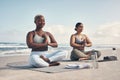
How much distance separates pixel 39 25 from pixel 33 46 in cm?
72

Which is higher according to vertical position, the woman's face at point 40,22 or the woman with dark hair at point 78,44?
the woman's face at point 40,22

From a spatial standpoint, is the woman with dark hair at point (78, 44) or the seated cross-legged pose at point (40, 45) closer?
the seated cross-legged pose at point (40, 45)

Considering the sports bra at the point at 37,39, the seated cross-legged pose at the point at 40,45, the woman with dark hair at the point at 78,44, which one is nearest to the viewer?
the seated cross-legged pose at the point at 40,45

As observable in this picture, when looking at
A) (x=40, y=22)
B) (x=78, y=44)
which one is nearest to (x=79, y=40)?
(x=78, y=44)

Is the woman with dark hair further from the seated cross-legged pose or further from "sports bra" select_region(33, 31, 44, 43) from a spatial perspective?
"sports bra" select_region(33, 31, 44, 43)

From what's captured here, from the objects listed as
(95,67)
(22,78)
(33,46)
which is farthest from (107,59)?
(22,78)

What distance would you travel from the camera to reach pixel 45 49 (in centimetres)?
897

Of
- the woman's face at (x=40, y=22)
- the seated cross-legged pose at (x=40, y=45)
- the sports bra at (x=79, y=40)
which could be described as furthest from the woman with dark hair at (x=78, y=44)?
the woman's face at (x=40, y=22)

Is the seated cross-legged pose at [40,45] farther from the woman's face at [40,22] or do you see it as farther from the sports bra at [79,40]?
the sports bra at [79,40]

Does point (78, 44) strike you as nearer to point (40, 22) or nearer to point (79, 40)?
point (79, 40)

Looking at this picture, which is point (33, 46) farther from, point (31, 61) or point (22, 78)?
point (22, 78)

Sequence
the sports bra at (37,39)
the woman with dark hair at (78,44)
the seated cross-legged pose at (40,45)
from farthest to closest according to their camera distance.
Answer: the woman with dark hair at (78,44)
the sports bra at (37,39)
the seated cross-legged pose at (40,45)

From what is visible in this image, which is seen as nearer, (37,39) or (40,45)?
(40,45)

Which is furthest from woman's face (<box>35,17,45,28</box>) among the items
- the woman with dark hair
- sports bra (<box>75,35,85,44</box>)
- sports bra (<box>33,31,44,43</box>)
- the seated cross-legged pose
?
sports bra (<box>75,35,85,44</box>)
